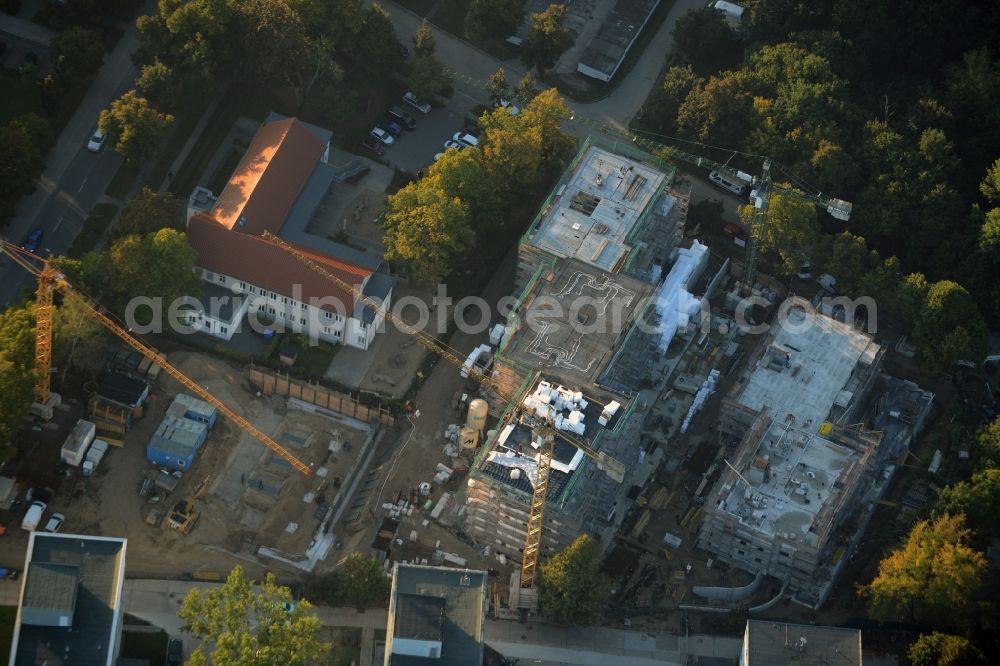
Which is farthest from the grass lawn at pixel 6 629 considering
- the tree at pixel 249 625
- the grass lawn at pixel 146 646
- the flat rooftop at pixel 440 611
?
the flat rooftop at pixel 440 611

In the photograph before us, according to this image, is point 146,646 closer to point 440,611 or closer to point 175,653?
point 175,653

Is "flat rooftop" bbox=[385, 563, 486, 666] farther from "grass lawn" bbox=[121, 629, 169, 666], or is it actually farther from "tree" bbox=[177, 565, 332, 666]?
"grass lawn" bbox=[121, 629, 169, 666]

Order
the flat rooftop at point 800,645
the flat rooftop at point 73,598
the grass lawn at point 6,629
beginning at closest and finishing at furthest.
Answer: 1. the flat rooftop at point 73,598
2. the grass lawn at point 6,629
3. the flat rooftop at point 800,645

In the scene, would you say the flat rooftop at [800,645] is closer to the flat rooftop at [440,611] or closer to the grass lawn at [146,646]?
the flat rooftop at [440,611]

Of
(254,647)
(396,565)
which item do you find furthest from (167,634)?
(396,565)

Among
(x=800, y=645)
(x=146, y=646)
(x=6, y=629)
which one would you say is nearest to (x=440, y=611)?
(x=146, y=646)

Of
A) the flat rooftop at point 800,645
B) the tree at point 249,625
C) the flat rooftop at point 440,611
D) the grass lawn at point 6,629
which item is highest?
the flat rooftop at point 800,645

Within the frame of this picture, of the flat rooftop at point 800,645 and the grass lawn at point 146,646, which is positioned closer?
the flat rooftop at point 800,645
